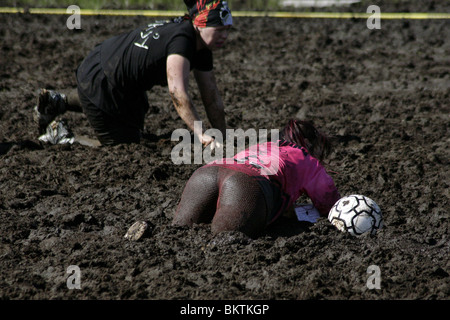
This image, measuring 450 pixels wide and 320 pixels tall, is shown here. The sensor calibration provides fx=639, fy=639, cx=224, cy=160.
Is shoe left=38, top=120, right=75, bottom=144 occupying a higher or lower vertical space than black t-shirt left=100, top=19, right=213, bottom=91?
lower

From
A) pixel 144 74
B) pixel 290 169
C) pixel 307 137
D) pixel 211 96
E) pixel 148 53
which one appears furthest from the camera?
pixel 211 96

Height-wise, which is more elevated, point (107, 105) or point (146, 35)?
point (146, 35)

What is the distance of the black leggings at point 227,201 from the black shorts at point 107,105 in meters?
1.99

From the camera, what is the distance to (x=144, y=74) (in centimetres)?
585

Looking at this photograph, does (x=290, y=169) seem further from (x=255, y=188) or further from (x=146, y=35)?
(x=146, y=35)

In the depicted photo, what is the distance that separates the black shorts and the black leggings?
199 cm

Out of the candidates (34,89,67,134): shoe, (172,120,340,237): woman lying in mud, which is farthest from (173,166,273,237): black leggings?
(34,89,67,134): shoe

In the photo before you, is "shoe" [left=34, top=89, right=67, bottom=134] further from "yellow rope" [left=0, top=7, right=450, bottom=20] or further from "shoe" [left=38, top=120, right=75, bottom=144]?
"yellow rope" [left=0, top=7, right=450, bottom=20]

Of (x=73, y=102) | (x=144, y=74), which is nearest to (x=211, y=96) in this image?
(x=144, y=74)

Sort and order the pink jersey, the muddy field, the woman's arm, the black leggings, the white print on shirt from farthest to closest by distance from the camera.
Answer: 1. the woman's arm
2. the white print on shirt
3. the pink jersey
4. the black leggings
5. the muddy field

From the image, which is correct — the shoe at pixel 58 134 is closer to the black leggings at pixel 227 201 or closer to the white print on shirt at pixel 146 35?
the white print on shirt at pixel 146 35

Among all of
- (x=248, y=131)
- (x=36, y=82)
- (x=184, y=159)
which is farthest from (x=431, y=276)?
(x=36, y=82)

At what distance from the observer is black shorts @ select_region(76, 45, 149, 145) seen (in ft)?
20.5

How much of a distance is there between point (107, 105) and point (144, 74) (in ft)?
2.23
